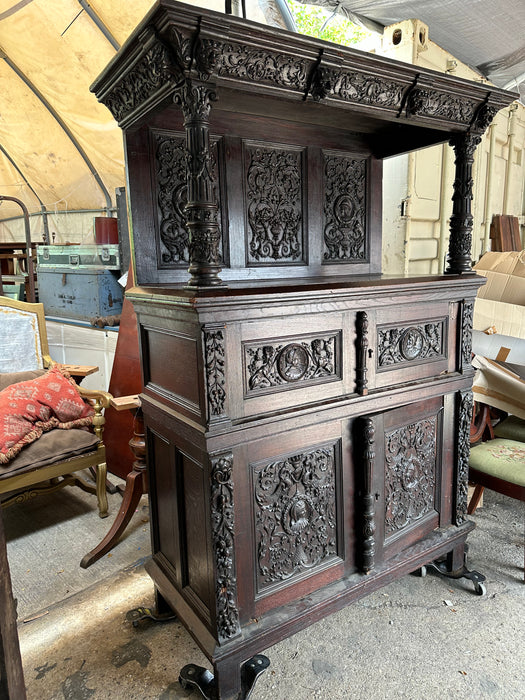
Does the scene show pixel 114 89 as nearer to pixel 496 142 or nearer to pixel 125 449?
pixel 125 449

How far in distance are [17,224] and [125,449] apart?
5.13 metres

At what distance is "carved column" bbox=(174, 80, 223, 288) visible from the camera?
1.25 meters

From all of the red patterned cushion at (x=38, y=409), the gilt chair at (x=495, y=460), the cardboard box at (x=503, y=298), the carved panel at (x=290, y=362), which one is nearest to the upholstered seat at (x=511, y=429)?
the gilt chair at (x=495, y=460)

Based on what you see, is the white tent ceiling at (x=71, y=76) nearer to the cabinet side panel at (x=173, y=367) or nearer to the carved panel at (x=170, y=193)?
the carved panel at (x=170, y=193)

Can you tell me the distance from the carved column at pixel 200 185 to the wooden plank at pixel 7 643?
79 cm

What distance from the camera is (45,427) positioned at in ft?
8.08

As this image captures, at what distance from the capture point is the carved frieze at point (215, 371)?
1.28 m

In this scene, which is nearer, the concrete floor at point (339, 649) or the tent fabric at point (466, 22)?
the concrete floor at point (339, 649)

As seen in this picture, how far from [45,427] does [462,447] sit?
201 cm

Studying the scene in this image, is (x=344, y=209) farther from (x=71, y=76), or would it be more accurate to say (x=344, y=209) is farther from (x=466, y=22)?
(x=71, y=76)

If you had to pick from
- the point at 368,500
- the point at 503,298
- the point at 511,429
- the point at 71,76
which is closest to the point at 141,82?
the point at 368,500

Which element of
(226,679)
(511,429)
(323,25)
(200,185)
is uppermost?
(323,25)

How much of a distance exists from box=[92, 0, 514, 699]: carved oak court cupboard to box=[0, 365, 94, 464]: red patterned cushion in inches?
37.7

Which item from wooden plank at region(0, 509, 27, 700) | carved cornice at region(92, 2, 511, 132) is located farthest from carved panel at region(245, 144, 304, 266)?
wooden plank at region(0, 509, 27, 700)
